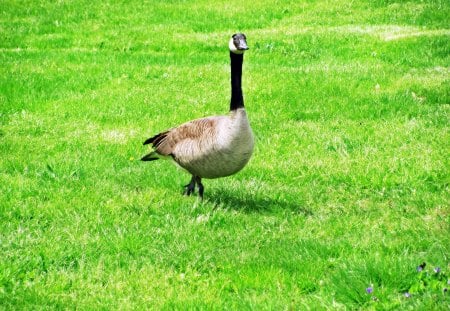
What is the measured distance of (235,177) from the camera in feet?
31.7

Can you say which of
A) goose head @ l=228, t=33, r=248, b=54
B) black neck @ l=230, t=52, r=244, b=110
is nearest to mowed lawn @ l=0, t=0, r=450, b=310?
black neck @ l=230, t=52, r=244, b=110

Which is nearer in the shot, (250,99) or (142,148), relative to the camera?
(142,148)

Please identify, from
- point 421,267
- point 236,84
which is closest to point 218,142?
point 236,84

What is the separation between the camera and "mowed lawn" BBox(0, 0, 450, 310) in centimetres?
623

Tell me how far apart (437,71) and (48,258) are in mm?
10275

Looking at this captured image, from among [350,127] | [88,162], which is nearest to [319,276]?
[88,162]

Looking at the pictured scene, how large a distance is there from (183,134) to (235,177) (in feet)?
4.59

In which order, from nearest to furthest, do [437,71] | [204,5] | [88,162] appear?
[88,162] → [437,71] → [204,5]

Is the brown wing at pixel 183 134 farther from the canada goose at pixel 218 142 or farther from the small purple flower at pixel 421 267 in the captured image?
the small purple flower at pixel 421 267

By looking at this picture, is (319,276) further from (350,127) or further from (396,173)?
(350,127)

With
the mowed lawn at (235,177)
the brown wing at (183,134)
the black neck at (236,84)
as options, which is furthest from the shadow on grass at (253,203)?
the black neck at (236,84)

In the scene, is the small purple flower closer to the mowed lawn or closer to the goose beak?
the mowed lawn

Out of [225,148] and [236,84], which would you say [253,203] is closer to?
[225,148]

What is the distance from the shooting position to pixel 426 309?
5227mm
